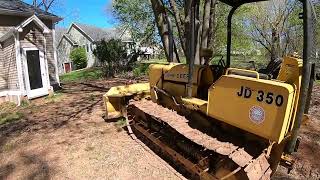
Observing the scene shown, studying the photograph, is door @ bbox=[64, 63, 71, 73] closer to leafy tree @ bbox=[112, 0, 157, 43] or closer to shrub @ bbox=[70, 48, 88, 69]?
shrub @ bbox=[70, 48, 88, 69]

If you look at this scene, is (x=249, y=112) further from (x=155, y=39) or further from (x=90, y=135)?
(x=155, y=39)

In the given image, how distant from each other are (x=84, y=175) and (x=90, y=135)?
1.94 meters

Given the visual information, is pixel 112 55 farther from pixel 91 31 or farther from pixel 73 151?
pixel 91 31

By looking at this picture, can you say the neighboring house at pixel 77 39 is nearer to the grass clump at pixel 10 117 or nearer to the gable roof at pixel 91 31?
the gable roof at pixel 91 31

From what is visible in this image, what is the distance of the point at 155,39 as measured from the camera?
29.4m

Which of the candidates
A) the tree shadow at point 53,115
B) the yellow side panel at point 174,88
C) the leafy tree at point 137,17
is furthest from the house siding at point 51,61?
the leafy tree at point 137,17

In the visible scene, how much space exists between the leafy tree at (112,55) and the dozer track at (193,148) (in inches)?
541

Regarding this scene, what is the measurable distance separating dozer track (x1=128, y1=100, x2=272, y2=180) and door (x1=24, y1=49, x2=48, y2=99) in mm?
6088

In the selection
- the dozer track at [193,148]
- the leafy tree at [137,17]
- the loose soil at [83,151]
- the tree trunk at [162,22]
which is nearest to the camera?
the dozer track at [193,148]

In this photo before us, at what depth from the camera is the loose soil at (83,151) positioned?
590 cm

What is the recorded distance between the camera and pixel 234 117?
4.70 m

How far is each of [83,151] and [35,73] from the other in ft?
22.1

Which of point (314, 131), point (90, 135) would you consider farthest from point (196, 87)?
point (314, 131)

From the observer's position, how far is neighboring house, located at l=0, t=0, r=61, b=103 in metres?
11.7
